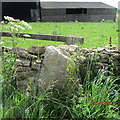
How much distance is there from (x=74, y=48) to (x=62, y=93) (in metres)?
1.01

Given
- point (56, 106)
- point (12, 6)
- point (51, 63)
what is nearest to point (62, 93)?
point (56, 106)

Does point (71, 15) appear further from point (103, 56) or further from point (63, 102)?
point (63, 102)

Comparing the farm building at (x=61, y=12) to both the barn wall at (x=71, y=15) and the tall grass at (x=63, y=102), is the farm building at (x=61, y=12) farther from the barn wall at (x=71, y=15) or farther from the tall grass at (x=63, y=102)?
the tall grass at (x=63, y=102)

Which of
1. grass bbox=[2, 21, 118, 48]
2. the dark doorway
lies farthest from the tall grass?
the dark doorway

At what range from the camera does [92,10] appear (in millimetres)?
12578

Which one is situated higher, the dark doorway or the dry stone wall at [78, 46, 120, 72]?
the dark doorway

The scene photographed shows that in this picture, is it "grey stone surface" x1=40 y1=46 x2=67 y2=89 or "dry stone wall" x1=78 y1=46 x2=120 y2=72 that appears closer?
"grey stone surface" x1=40 y1=46 x2=67 y2=89

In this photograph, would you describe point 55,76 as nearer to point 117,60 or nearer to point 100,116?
point 100,116

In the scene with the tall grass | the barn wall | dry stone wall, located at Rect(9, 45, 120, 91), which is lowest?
the tall grass

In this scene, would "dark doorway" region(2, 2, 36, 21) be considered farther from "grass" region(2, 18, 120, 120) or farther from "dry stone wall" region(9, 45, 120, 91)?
"grass" region(2, 18, 120, 120)

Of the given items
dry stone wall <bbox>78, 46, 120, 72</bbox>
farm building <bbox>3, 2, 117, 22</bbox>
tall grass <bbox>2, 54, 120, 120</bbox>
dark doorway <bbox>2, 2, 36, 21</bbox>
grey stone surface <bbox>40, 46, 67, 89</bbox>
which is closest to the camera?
tall grass <bbox>2, 54, 120, 120</bbox>

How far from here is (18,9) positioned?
13.0 meters

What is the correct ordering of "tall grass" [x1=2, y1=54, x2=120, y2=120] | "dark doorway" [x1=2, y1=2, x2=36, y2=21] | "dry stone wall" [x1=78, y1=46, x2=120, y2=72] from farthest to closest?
"dark doorway" [x1=2, y1=2, x2=36, y2=21]
"dry stone wall" [x1=78, y1=46, x2=120, y2=72]
"tall grass" [x1=2, y1=54, x2=120, y2=120]

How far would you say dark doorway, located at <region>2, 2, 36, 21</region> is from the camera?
12828mm
